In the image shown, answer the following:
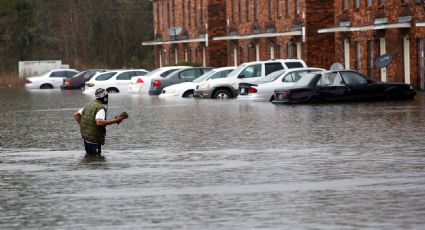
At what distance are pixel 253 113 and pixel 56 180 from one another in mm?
18655

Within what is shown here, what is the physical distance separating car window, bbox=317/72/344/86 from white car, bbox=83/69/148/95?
76.9 feet

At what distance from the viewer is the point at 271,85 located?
43.5 metres

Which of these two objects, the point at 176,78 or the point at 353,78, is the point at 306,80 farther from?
the point at 176,78

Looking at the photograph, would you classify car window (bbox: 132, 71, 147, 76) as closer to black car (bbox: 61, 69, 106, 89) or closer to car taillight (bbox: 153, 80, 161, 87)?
car taillight (bbox: 153, 80, 161, 87)

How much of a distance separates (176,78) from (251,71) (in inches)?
352

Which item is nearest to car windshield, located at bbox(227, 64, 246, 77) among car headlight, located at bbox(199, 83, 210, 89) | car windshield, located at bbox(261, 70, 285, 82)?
car headlight, located at bbox(199, 83, 210, 89)

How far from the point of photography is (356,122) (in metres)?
29.9

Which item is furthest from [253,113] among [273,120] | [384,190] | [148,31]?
[148,31]

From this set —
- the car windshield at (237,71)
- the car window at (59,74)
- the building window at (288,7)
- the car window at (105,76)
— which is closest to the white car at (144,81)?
the car window at (105,76)

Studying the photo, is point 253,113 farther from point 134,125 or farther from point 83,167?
point 83,167

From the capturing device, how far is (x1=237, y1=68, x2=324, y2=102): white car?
142 ft

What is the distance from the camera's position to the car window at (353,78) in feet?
137

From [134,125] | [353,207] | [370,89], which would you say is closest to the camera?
[353,207]

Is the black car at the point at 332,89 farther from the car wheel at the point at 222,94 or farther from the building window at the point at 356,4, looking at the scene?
the building window at the point at 356,4
